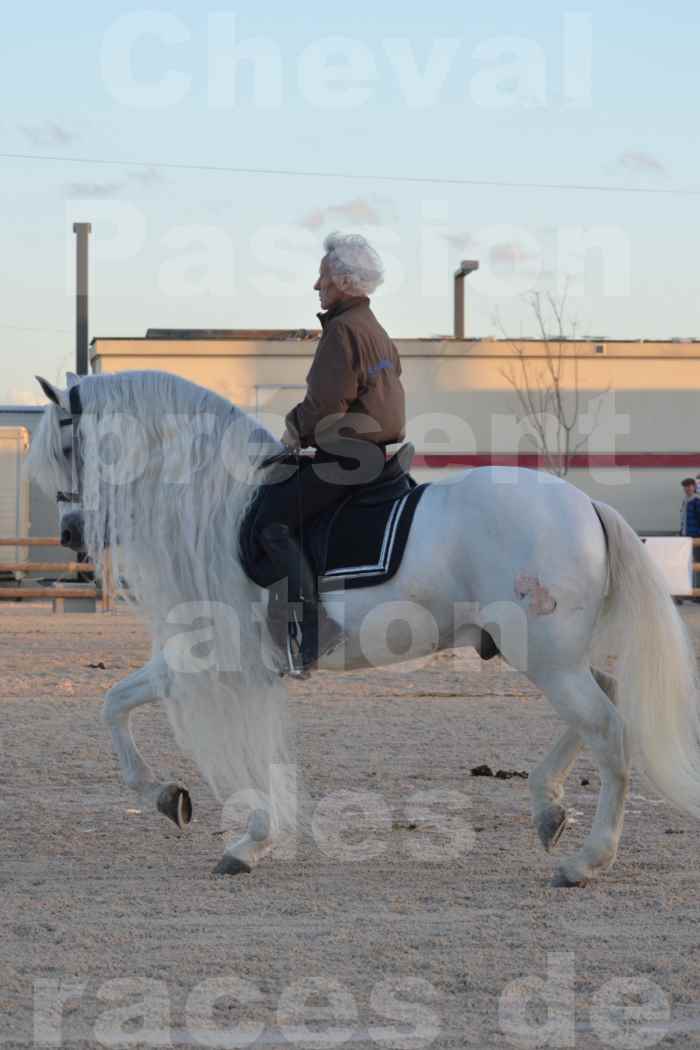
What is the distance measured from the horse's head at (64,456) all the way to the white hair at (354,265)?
1.17m

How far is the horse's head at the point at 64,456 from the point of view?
6031 millimetres

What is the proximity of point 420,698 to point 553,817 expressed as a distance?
18.4 ft

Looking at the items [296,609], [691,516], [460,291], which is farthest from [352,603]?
[460,291]

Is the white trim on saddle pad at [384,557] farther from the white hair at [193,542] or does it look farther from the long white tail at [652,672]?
the long white tail at [652,672]

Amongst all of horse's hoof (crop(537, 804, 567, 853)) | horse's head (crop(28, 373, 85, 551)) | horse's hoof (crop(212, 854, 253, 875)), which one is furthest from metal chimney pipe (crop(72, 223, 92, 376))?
horse's hoof (crop(537, 804, 567, 853))

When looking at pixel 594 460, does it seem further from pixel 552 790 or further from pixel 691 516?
pixel 552 790

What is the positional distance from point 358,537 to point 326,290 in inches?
40.8

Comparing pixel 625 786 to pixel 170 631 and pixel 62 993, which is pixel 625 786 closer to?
pixel 170 631

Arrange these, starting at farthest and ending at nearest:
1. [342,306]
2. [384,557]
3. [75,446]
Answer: [75,446] < [342,306] < [384,557]

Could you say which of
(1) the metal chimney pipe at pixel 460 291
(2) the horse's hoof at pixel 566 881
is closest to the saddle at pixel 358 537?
(2) the horse's hoof at pixel 566 881

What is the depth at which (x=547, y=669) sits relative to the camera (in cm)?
555

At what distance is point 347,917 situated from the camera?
16.4 ft

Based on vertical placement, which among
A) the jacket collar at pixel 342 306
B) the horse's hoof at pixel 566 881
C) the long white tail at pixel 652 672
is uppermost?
the jacket collar at pixel 342 306

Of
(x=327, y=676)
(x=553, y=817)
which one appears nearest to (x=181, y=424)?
(x=553, y=817)
